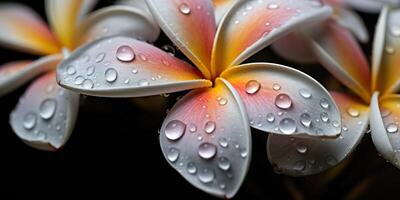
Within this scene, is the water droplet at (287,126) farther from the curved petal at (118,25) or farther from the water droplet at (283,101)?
the curved petal at (118,25)

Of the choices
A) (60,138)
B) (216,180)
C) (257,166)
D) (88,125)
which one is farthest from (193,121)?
(88,125)

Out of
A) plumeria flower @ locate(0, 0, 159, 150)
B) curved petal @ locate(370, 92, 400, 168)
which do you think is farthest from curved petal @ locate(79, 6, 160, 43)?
curved petal @ locate(370, 92, 400, 168)

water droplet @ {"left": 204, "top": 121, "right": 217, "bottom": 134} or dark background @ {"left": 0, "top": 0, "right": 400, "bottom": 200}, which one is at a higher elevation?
water droplet @ {"left": 204, "top": 121, "right": 217, "bottom": 134}

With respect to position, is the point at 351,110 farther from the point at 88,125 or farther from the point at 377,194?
the point at 88,125

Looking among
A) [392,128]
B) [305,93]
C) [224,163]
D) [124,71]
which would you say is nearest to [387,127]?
[392,128]

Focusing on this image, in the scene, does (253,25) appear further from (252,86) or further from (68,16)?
(68,16)

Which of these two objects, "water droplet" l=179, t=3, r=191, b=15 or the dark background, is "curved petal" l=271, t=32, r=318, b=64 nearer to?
"water droplet" l=179, t=3, r=191, b=15
